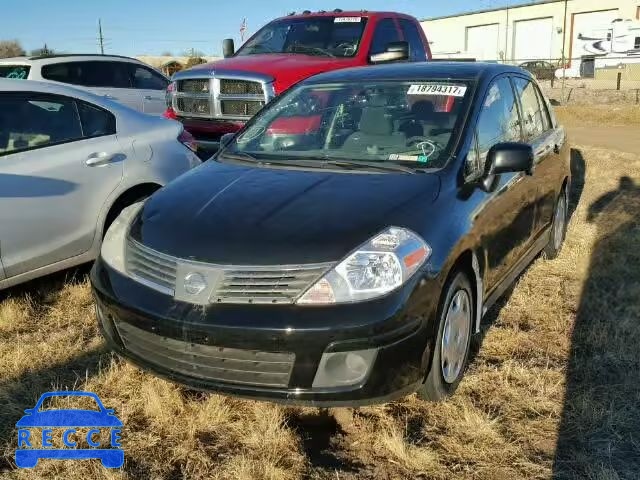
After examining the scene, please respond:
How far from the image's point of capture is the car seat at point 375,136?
12.2 feet

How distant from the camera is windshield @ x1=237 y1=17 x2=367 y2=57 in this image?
7.84 meters

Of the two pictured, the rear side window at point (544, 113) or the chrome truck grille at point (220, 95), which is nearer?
the rear side window at point (544, 113)

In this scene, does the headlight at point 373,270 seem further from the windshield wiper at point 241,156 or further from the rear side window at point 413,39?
the rear side window at point 413,39

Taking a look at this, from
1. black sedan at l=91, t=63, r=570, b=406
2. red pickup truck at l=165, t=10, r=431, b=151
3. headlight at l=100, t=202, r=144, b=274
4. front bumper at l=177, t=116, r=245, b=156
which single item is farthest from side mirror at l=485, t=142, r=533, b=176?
front bumper at l=177, t=116, r=245, b=156

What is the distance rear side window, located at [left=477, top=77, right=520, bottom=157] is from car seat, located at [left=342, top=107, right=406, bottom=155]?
18.5 inches

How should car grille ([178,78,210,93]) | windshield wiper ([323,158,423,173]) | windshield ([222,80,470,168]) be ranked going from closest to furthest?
windshield wiper ([323,158,423,173]) → windshield ([222,80,470,168]) → car grille ([178,78,210,93])

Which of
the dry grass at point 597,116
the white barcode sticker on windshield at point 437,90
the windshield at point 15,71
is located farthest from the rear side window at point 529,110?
the dry grass at point 597,116

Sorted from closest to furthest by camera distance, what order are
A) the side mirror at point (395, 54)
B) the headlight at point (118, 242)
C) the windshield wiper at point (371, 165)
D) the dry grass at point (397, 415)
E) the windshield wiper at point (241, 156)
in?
1. the dry grass at point (397, 415)
2. the headlight at point (118, 242)
3. the windshield wiper at point (371, 165)
4. the windshield wiper at point (241, 156)
5. the side mirror at point (395, 54)

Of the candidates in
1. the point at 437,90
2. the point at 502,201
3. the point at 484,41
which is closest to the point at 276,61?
the point at 437,90

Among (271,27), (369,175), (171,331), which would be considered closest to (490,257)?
(369,175)

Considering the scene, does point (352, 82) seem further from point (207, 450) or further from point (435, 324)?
point (207, 450)

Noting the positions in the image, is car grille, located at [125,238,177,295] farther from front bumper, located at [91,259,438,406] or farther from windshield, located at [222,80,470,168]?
windshield, located at [222,80,470,168]

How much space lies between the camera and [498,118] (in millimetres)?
4000

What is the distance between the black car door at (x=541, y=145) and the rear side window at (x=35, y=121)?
327cm
